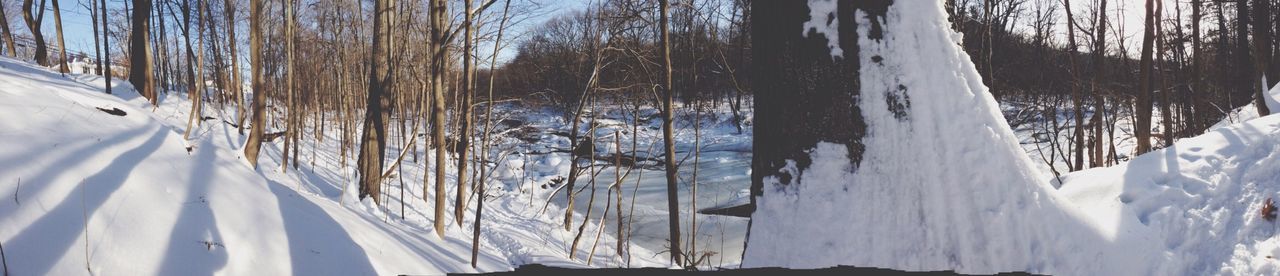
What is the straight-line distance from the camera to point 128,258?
6.82ft

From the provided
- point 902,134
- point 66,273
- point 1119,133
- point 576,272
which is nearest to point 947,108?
point 902,134

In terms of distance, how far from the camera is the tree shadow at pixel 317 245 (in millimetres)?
2767

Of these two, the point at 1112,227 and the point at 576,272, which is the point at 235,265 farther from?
the point at 1112,227

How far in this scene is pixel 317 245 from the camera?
3.03 metres

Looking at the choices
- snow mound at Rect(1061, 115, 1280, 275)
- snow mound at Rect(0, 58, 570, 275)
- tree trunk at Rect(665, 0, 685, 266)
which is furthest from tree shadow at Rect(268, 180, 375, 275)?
tree trunk at Rect(665, 0, 685, 266)

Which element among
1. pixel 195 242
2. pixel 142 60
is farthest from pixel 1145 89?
pixel 142 60

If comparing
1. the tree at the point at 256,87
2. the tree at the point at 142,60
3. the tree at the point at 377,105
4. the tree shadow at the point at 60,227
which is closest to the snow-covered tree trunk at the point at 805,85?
the tree shadow at the point at 60,227

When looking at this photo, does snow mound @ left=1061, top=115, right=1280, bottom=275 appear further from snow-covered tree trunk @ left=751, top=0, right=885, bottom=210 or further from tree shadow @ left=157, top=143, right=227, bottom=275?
tree shadow @ left=157, top=143, right=227, bottom=275

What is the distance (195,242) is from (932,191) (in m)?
2.68

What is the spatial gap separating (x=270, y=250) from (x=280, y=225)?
344 millimetres

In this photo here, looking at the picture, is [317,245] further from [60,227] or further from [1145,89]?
→ [1145,89]

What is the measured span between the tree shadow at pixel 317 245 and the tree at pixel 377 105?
12.9ft

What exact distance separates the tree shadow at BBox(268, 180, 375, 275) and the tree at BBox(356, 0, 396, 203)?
3921mm

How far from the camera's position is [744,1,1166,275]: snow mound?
1903mm
